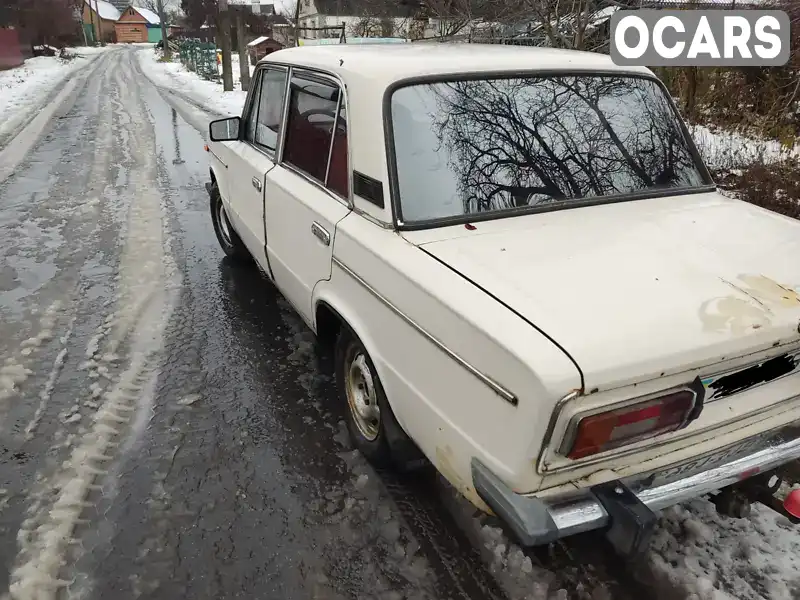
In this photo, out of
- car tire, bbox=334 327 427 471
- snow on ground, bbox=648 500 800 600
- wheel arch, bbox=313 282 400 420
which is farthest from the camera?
car tire, bbox=334 327 427 471

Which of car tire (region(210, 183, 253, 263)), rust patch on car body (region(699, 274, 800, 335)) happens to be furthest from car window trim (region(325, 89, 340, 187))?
car tire (region(210, 183, 253, 263))

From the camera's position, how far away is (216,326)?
445 cm

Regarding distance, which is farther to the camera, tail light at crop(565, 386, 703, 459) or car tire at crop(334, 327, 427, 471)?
car tire at crop(334, 327, 427, 471)

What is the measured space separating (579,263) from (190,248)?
4.53 m

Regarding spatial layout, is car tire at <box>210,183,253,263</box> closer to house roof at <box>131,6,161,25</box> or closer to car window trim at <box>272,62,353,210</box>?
car window trim at <box>272,62,353,210</box>

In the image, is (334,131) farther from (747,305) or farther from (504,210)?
(747,305)

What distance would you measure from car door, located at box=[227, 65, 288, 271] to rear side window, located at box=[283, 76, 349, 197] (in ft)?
0.72

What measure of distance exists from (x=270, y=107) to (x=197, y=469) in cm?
229

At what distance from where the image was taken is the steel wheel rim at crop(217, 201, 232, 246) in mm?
5426

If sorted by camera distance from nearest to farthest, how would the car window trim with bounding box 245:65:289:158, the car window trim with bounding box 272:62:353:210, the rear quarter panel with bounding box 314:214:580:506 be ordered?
1. the rear quarter panel with bounding box 314:214:580:506
2. the car window trim with bounding box 272:62:353:210
3. the car window trim with bounding box 245:65:289:158

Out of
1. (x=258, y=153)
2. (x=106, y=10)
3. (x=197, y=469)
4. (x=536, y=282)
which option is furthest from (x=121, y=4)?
(x=536, y=282)

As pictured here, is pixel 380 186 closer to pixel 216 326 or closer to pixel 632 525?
pixel 632 525

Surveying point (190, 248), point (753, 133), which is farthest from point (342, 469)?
point (753, 133)

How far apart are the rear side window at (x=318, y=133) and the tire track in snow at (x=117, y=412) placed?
5.38 feet
